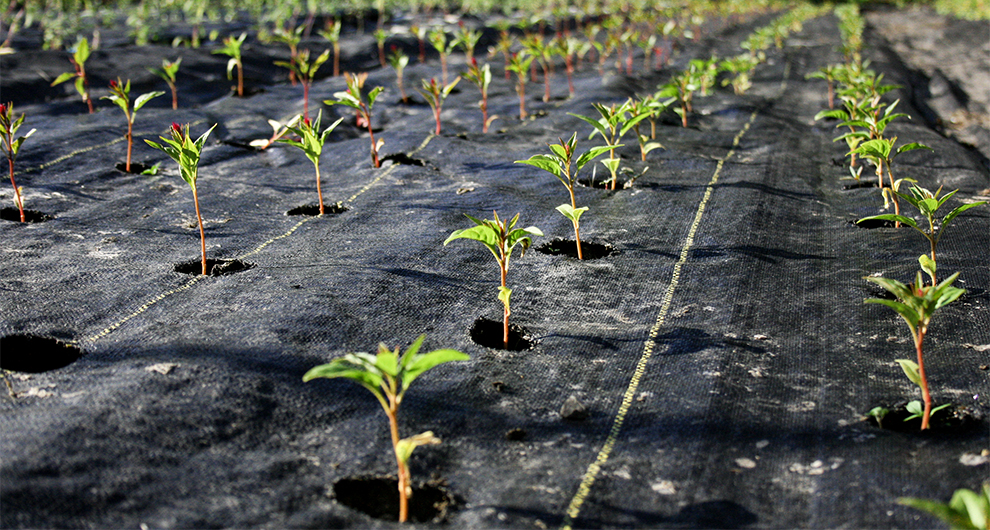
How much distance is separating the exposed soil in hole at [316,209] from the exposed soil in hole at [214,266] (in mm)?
720

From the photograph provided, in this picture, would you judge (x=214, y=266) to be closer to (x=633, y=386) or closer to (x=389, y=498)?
(x=389, y=498)

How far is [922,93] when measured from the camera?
980 centimetres

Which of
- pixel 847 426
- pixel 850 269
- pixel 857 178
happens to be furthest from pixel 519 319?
pixel 857 178

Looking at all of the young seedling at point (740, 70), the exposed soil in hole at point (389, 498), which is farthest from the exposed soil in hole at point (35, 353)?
the young seedling at point (740, 70)

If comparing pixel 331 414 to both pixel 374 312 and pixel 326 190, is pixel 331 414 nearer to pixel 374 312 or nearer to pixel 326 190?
pixel 374 312

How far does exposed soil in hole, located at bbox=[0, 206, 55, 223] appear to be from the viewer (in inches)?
143

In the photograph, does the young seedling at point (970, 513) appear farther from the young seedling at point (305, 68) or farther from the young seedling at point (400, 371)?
the young seedling at point (305, 68)

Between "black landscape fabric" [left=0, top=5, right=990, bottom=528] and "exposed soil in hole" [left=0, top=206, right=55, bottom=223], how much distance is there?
0.21 feet

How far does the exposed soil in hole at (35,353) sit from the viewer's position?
7.54ft

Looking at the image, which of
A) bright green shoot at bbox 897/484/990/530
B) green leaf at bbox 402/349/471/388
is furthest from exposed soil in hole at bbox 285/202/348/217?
bright green shoot at bbox 897/484/990/530

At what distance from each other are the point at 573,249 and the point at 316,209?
1.48 m

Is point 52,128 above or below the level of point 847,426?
above

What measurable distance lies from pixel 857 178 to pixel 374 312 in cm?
334

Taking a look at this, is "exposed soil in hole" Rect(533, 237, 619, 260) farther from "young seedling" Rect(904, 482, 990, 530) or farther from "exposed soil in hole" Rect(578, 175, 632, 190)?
"young seedling" Rect(904, 482, 990, 530)
